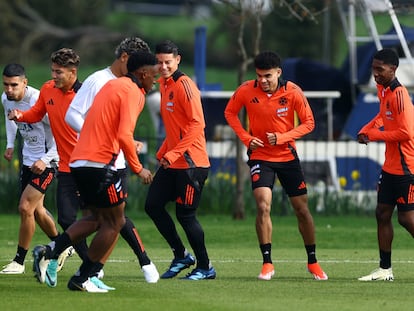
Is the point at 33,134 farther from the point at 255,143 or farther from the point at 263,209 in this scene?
the point at 263,209

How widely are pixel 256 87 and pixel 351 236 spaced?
6.15 m

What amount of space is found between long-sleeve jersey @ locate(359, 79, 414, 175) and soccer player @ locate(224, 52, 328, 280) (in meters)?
0.82

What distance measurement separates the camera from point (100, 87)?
12852mm

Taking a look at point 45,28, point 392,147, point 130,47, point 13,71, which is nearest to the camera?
point 130,47

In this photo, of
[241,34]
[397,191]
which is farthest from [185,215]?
[241,34]

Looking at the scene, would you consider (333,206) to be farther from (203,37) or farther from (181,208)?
(181,208)

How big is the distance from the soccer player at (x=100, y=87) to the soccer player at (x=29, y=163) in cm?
142

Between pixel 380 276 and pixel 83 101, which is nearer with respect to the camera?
pixel 83 101

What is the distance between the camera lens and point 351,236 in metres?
20.1

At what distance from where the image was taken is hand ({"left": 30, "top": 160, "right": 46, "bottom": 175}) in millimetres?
14289

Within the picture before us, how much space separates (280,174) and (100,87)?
A: 249 centimetres

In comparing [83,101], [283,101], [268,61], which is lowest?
[283,101]

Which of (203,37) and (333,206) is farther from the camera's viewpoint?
(203,37)

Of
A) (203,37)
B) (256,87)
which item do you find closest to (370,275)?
(256,87)
